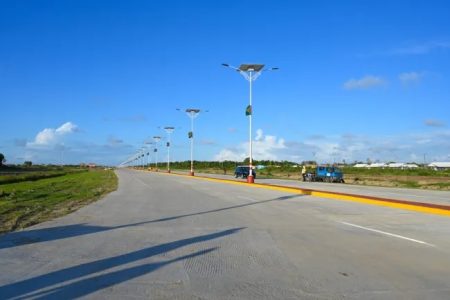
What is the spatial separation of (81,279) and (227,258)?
9.57ft

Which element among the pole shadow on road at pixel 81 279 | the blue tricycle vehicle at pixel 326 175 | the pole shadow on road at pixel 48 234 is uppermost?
the blue tricycle vehicle at pixel 326 175

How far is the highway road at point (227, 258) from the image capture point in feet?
24.7

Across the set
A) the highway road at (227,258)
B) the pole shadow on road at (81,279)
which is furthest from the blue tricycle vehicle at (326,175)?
the pole shadow on road at (81,279)

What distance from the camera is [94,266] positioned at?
909 cm

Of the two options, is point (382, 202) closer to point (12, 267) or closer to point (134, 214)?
point (134, 214)

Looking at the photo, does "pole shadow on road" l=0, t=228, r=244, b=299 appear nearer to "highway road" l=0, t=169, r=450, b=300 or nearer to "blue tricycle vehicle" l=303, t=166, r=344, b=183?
"highway road" l=0, t=169, r=450, b=300

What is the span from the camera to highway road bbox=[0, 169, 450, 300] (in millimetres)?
7520

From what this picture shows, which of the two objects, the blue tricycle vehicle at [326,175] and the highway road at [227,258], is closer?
the highway road at [227,258]

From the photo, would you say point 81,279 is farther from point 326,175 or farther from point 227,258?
point 326,175

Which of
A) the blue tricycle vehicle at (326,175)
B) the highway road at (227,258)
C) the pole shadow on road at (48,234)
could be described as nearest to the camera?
the highway road at (227,258)

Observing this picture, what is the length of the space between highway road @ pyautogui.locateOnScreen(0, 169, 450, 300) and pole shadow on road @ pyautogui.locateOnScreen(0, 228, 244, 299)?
0.01 m

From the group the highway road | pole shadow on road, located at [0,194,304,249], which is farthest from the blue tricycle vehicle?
pole shadow on road, located at [0,194,304,249]

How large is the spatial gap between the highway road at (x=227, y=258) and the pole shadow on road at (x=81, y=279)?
1cm

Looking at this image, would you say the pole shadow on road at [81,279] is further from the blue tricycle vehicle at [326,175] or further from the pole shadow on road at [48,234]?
the blue tricycle vehicle at [326,175]
